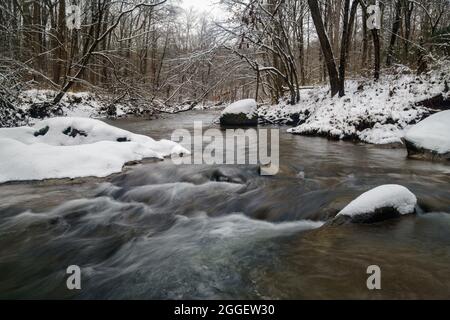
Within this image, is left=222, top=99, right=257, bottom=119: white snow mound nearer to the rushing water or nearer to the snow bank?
the snow bank

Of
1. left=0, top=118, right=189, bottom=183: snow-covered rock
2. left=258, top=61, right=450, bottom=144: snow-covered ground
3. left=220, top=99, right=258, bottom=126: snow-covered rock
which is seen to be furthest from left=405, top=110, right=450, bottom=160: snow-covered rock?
left=220, top=99, right=258, bottom=126: snow-covered rock

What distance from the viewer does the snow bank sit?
25.3 feet

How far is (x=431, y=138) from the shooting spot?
7953 mm

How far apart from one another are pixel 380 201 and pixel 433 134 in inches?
188

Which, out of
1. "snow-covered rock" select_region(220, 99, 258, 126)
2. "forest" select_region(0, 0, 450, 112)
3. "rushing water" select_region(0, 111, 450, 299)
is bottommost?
"rushing water" select_region(0, 111, 450, 299)

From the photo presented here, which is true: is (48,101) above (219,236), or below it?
above

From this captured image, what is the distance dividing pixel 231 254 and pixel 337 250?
1.03 m

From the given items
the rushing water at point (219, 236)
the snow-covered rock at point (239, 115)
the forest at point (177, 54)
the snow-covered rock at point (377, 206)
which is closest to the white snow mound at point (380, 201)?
the snow-covered rock at point (377, 206)

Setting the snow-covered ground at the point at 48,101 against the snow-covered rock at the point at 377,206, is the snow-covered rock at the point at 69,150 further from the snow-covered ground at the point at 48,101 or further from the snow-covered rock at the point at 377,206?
the snow-covered rock at the point at 377,206

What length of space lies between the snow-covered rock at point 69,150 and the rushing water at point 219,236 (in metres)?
0.35

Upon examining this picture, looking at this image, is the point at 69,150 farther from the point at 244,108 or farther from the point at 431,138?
the point at 244,108

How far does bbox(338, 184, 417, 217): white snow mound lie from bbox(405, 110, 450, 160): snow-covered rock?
412 cm

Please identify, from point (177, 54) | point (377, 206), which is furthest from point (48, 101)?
point (377, 206)
